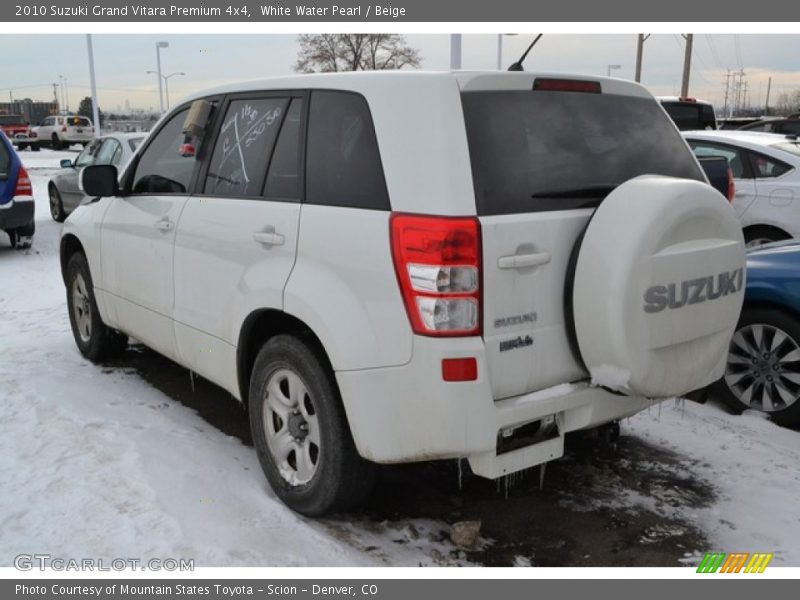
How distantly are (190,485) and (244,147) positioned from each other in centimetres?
169

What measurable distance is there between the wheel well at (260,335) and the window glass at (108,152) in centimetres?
837

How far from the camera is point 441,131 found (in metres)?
2.82

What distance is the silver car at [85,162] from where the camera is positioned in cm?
1095

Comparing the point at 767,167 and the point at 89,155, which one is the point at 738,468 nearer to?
the point at 767,167

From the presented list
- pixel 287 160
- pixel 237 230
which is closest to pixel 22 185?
pixel 237 230

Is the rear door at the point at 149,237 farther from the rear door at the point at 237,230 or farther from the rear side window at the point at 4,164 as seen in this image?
the rear side window at the point at 4,164

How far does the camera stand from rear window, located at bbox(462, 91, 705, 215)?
9.45 feet

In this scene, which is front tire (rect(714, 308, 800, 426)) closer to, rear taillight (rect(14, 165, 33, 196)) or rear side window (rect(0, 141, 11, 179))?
rear taillight (rect(14, 165, 33, 196))

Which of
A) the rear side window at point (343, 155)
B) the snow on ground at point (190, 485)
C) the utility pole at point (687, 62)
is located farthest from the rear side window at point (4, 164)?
the utility pole at point (687, 62)

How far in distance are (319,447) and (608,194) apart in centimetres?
163

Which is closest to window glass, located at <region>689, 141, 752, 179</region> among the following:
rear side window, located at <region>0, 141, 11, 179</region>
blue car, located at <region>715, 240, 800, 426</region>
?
blue car, located at <region>715, 240, 800, 426</region>

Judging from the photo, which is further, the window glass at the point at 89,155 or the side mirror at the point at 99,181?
the window glass at the point at 89,155

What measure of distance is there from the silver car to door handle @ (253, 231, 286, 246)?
8.08 metres

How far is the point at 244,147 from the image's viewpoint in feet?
12.5
